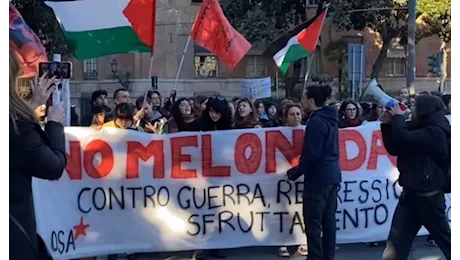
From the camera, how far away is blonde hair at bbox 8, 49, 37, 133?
11.1 feet

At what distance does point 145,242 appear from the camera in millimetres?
7227

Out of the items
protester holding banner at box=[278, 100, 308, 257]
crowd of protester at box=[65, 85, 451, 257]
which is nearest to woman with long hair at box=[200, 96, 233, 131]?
crowd of protester at box=[65, 85, 451, 257]

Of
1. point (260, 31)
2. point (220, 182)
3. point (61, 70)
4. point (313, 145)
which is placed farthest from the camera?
point (260, 31)

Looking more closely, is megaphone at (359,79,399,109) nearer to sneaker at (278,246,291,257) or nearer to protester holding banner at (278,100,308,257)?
protester holding banner at (278,100,308,257)

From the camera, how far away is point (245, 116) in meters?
8.42

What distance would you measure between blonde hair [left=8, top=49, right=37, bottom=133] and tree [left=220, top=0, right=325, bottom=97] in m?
28.1

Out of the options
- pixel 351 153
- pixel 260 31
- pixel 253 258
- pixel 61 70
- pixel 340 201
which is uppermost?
pixel 260 31

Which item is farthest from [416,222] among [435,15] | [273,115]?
[435,15]

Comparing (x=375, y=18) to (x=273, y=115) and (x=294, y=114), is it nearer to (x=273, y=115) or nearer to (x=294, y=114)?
(x=273, y=115)

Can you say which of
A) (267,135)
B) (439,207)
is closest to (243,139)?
(267,135)

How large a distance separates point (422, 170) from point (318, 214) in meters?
1.18

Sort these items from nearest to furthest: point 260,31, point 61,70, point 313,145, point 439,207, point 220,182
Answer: point 439,207 < point 313,145 < point 61,70 < point 220,182 < point 260,31

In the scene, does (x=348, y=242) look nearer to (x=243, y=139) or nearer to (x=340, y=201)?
(x=340, y=201)

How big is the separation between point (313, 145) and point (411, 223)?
3.62ft
